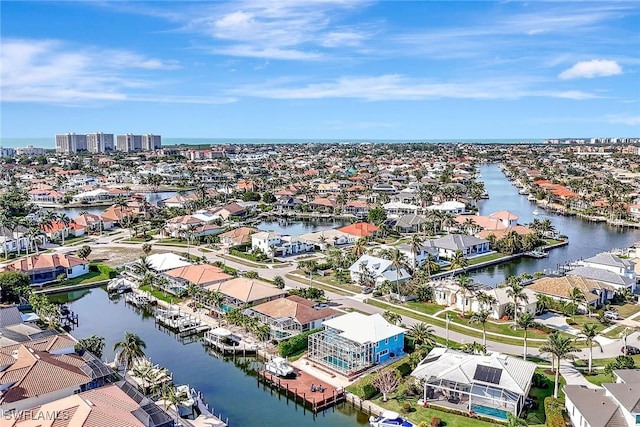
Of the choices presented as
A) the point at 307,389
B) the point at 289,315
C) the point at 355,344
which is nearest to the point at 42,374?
the point at 307,389

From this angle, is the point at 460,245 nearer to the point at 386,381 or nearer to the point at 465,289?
the point at 465,289

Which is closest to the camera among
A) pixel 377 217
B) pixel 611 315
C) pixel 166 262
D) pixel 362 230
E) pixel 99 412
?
pixel 99 412

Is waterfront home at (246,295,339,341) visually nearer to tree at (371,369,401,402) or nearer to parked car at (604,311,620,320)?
tree at (371,369,401,402)

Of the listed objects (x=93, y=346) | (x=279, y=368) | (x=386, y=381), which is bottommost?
(x=279, y=368)

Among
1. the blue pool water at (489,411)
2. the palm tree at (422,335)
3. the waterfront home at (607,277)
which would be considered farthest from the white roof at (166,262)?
the waterfront home at (607,277)

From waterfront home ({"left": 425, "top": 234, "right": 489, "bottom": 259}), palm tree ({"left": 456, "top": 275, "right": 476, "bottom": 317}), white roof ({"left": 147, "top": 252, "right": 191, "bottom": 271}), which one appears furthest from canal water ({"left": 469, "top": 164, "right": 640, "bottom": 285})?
white roof ({"left": 147, "top": 252, "right": 191, "bottom": 271})

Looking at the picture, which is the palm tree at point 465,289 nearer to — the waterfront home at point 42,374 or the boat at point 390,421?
the boat at point 390,421
